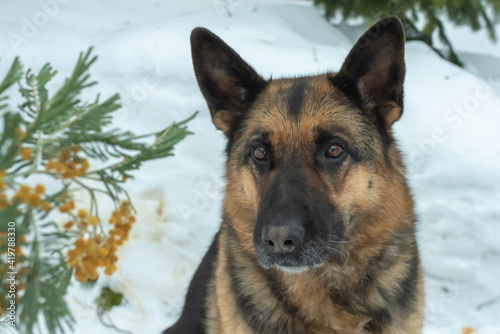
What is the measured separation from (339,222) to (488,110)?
12.1 feet

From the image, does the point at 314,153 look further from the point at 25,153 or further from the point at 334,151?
the point at 25,153

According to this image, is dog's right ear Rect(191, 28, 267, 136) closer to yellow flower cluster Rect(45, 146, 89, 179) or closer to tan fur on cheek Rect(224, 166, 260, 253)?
tan fur on cheek Rect(224, 166, 260, 253)

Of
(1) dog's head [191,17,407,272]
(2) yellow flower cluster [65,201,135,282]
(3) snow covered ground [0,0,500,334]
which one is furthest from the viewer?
(3) snow covered ground [0,0,500,334]

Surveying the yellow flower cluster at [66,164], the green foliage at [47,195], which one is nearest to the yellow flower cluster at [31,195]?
the green foliage at [47,195]

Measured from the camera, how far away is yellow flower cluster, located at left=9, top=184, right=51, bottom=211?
110cm

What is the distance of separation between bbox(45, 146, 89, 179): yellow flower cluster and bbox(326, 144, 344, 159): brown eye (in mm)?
1670

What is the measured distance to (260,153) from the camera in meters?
3.05

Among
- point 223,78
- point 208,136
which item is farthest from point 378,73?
point 208,136

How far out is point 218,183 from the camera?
535 cm

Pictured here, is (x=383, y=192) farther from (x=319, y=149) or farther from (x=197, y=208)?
(x=197, y=208)

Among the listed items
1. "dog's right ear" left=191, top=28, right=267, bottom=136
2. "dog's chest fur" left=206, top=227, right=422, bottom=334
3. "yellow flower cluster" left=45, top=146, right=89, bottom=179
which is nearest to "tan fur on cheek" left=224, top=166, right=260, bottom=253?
"dog's chest fur" left=206, top=227, right=422, bottom=334

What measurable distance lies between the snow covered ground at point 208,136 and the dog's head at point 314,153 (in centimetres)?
181

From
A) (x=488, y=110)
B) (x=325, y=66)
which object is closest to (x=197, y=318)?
(x=325, y=66)

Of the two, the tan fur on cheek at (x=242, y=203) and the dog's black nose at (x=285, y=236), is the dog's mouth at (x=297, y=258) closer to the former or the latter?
the dog's black nose at (x=285, y=236)
